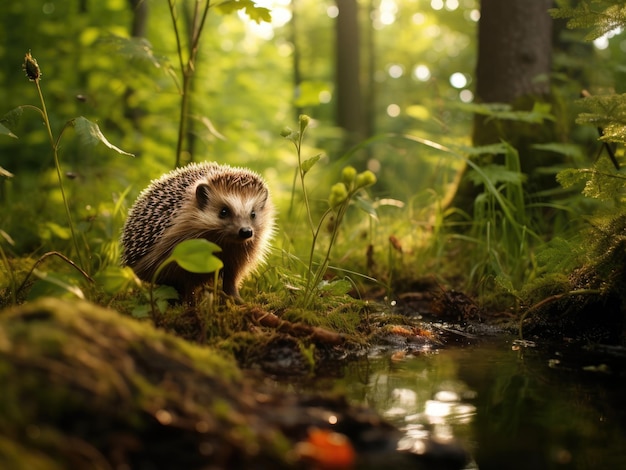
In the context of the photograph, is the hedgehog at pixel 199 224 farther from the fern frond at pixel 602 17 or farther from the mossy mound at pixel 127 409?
the fern frond at pixel 602 17

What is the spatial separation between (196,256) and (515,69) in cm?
534

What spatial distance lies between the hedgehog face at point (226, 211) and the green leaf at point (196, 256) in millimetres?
1374

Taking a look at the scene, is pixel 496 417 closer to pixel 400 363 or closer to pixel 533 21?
pixel 400 363

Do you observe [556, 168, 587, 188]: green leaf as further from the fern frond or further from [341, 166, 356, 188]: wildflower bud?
[341, 166, 356, 188]: wildflower bud

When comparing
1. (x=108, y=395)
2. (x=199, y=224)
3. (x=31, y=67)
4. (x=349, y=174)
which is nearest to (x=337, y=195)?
(x=349, y=174)

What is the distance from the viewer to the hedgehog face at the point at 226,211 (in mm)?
4699

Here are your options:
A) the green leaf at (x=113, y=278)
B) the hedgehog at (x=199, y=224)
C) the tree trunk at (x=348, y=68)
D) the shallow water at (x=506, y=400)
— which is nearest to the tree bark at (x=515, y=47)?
the hedgehog at (x=199, y=224)

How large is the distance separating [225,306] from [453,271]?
2.78 metres

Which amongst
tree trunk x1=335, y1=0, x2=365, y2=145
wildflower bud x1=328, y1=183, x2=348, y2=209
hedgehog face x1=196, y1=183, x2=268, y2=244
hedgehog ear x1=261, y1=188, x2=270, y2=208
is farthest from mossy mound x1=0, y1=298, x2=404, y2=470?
tree trunk x1=335, y1=0, x2=365, y2=145

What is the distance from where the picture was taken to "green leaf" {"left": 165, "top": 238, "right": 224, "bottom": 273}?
10.4 ft

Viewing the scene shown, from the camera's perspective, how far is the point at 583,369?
139 inches

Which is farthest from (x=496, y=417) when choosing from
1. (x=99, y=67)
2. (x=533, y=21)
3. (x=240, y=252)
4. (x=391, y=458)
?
(x=99, y=67)

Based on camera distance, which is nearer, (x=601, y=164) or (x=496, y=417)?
(x=496, y=417)

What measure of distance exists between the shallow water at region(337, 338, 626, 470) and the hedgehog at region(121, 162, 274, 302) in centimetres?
145
